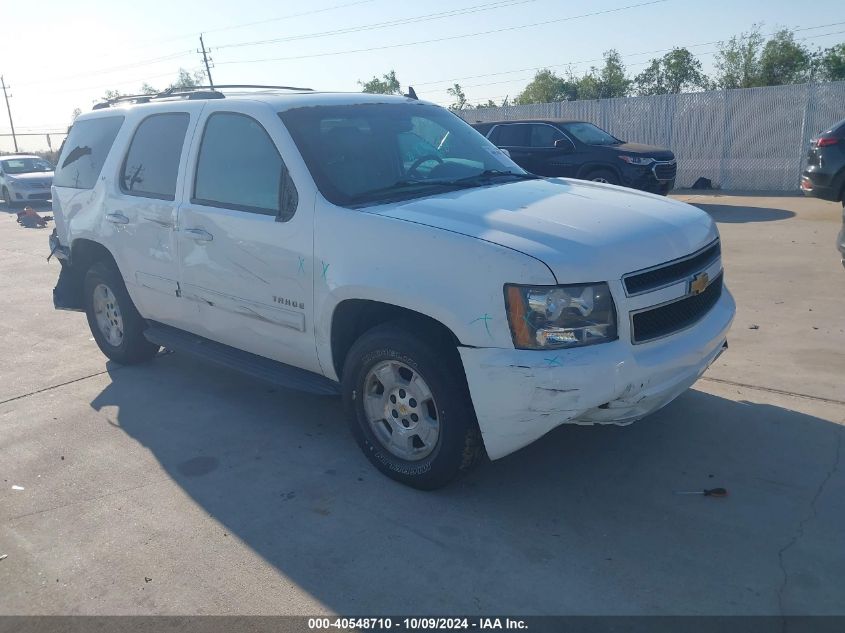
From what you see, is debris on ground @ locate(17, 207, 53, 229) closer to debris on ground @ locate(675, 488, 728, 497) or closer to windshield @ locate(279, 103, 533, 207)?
windshield @ locate(279, 103, 533, 207)

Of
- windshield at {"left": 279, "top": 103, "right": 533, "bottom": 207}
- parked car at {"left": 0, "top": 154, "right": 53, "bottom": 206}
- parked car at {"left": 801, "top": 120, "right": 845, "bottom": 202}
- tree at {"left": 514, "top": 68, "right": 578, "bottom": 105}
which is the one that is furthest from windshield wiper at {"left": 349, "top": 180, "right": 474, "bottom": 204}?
tree at {"left": 514, "top": 68, "right": 578, "bottom": 105}

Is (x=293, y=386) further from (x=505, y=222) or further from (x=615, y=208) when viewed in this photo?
(x=615, y=208)

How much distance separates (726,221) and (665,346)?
10.2 metres

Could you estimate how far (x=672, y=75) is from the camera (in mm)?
49719

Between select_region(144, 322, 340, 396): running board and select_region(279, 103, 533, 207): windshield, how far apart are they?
3.56ft

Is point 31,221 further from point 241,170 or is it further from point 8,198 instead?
point 241,170

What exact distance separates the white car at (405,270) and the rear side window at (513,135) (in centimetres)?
938

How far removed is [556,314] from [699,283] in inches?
40.0

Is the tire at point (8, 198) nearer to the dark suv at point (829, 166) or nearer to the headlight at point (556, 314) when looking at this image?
the dark suv at point (829, 166)

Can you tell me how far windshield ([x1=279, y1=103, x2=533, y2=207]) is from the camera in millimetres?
4316

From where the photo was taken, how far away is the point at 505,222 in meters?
3.71

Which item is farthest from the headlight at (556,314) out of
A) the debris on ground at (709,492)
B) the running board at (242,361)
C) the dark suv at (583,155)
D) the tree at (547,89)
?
the tree at (547,89)

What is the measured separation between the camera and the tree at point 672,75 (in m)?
48.8

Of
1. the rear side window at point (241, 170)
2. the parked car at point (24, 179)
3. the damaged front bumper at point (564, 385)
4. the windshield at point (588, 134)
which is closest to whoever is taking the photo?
the damaged front bumper at point (564, 385)
